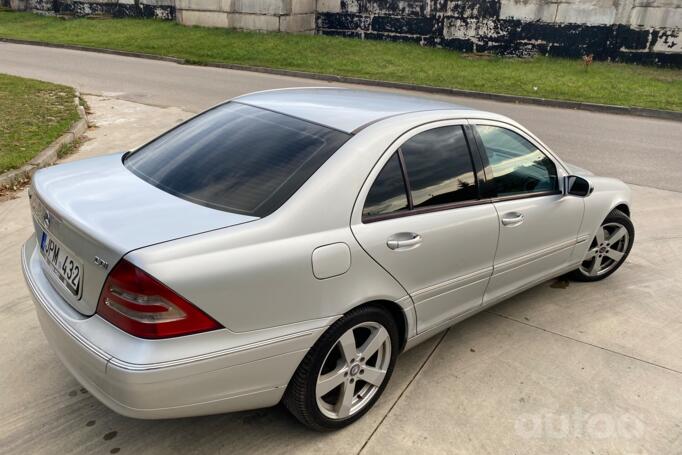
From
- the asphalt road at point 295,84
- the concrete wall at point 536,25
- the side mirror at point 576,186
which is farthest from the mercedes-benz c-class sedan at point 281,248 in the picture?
the concrete wall at point 536,25

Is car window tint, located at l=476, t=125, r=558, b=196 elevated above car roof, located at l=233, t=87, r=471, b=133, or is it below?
below

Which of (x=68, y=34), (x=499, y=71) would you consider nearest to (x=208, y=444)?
(x=499, y=71)

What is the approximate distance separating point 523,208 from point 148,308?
7.61 ft

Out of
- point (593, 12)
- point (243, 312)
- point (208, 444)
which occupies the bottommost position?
point (208, 444)

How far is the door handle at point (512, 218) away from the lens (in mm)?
3236

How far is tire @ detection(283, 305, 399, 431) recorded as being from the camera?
8.06 ft

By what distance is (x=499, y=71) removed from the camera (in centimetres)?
1645

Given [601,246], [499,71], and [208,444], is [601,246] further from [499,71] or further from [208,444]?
[499,71]

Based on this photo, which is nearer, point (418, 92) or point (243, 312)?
point (243, 312)

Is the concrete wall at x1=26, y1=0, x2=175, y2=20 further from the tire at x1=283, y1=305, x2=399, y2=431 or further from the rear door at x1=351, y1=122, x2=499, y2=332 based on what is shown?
the tire at x1=283, y1=305, x2=399, y2=431

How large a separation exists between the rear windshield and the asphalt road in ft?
20.5

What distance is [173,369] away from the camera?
2.06 metres

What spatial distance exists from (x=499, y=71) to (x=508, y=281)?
1444 centimetres

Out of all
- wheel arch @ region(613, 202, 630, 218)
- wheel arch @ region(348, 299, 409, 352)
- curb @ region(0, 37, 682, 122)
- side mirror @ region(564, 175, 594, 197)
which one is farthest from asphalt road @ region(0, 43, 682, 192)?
wheel arch @ region(348, 299, 409, 352)
